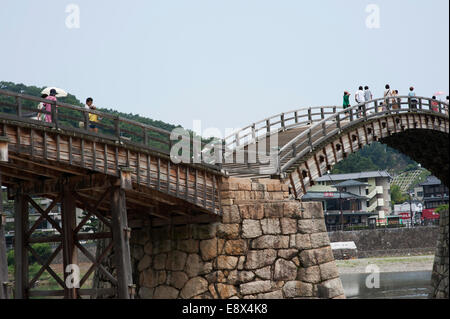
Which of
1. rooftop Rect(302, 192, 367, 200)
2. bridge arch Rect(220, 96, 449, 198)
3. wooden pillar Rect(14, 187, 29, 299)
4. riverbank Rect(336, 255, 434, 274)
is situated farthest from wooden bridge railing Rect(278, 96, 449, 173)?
rooftop Rect(302, 192, 367, 200)

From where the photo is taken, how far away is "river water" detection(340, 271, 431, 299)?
36062mm

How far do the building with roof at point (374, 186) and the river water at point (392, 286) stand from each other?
2767cm

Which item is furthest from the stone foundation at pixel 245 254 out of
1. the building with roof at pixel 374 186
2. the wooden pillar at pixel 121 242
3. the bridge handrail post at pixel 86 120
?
the building with roof at pixel 374 186

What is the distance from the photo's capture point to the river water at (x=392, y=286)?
1420 inches

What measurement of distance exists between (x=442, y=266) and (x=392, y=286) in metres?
11.6

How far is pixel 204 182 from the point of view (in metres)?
17.5

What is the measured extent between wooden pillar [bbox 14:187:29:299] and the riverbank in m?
35.2

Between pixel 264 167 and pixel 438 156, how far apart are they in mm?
18863

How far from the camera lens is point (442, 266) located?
2912 centimetres

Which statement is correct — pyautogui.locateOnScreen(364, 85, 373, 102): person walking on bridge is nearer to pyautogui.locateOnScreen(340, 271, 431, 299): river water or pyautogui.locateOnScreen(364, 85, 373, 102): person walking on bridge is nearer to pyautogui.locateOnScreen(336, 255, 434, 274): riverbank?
pyautogui.locateOnScreen(340, 271, 431, 299): river water

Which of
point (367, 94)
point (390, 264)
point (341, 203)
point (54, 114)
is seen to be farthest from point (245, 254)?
point (341, 203)

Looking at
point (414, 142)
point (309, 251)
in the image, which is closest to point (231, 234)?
point (309, 251)

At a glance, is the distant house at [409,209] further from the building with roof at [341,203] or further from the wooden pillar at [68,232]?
the wooden pillar at [68,232]
